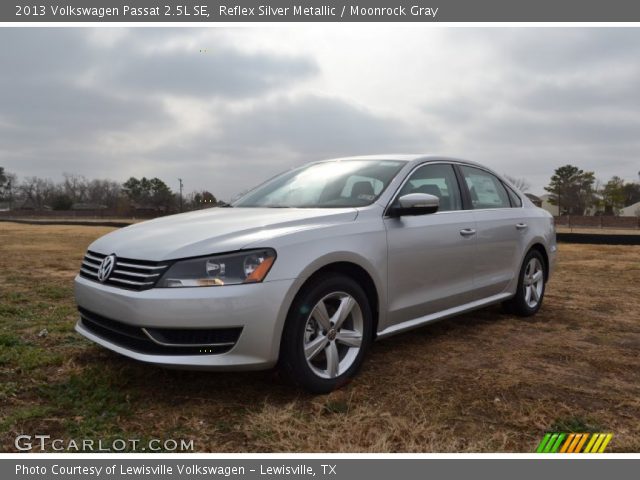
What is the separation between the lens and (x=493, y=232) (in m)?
4.67

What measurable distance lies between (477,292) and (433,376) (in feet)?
3.96

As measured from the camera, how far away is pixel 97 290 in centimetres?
317

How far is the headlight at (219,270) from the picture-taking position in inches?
112

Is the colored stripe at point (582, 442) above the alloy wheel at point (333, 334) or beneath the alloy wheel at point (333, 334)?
beneath

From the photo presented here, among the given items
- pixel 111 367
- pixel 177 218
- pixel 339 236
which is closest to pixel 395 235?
pixel 339 236

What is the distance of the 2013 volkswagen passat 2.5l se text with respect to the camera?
285 cm

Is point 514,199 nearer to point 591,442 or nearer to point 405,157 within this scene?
point 405,157

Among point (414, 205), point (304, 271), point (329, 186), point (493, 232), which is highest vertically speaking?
point (329, 186)

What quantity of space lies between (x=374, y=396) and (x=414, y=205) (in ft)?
4.33

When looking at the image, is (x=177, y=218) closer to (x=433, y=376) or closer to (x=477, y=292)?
(x=433, y=376)

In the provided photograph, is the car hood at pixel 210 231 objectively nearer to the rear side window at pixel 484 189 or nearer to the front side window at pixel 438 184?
the front side window at pixel 438 184

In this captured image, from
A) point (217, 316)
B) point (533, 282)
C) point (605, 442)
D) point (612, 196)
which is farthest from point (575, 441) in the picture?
point (612, 196)

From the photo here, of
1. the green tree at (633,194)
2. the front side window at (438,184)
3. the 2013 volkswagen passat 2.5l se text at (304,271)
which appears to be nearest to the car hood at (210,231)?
the 2013 volkswagen passat 2.5l se text at (304,271)

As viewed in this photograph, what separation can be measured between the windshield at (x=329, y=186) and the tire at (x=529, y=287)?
6.83 feet
